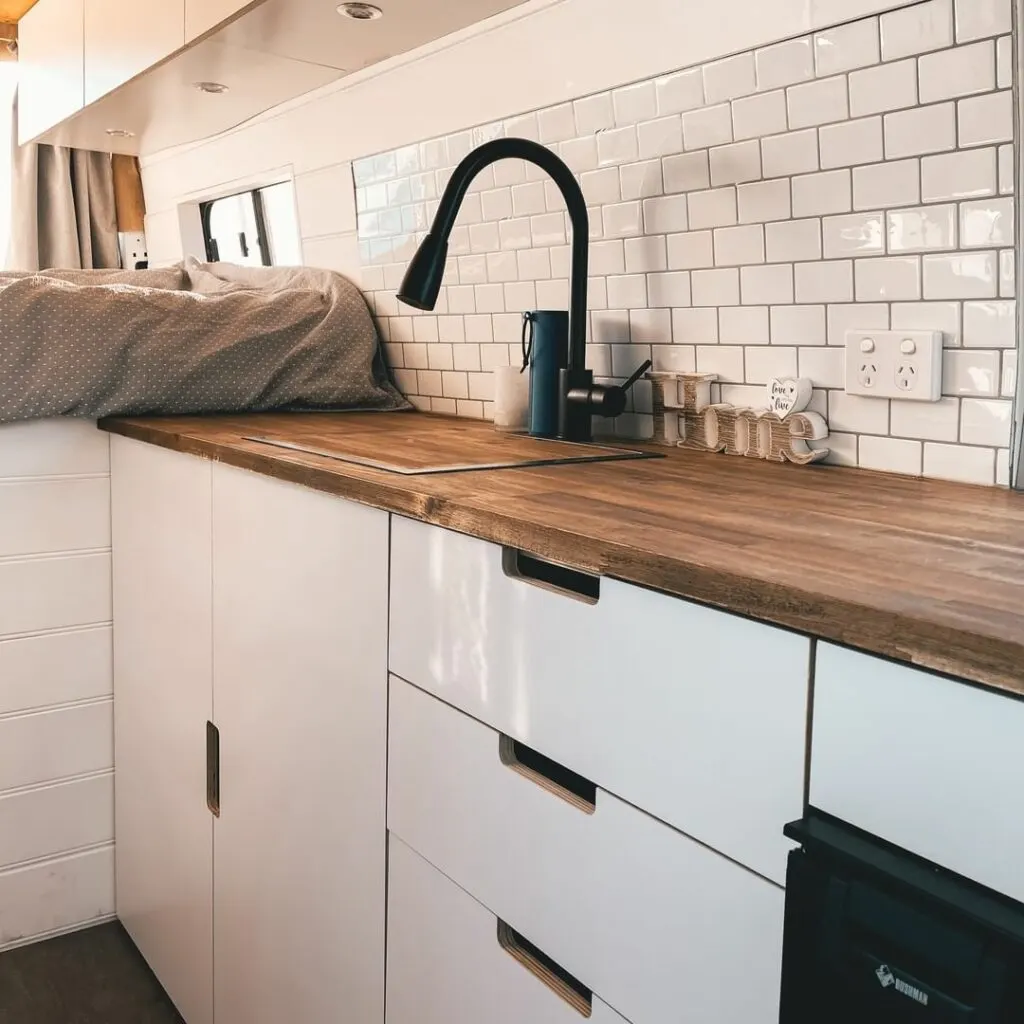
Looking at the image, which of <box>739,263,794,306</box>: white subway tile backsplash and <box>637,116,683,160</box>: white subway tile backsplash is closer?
<box>739,263,794,306</box>: white subway tile backsplash

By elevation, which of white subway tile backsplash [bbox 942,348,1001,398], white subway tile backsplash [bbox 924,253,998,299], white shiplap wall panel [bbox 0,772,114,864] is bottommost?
white shiplap wall panel [bbox 0,772,114,864]

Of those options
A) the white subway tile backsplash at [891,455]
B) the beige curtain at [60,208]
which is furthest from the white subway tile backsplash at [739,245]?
the beige curtain at [60,208]

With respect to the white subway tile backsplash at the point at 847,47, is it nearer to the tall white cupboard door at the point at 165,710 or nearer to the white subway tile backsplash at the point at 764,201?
the white subway tile backsplash at the point at 764,201

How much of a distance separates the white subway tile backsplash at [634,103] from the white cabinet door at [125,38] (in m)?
1.05

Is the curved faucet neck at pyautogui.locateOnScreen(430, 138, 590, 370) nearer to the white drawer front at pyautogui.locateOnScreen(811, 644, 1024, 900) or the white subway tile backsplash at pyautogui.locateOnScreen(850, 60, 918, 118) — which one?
the white subway tile backsplash at pyautogui.locateOnScreen(850, 60, 918, 118)

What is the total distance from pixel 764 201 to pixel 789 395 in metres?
0.29

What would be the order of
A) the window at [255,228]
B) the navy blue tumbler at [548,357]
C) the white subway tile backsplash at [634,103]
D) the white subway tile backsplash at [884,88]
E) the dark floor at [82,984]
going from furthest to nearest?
1. the window at [255,228]
2. the dark floor at [82,984]
3. the navy blue tumbler at [548,357]
4. the white subway tile backsplash at [634,103]
5. the white subway tile backsplash at [884,88]

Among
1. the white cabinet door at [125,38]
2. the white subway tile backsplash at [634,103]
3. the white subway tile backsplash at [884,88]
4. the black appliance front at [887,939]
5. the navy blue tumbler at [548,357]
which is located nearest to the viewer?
the black appliance front at [887,939]

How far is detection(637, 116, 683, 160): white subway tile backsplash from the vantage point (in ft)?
5.21

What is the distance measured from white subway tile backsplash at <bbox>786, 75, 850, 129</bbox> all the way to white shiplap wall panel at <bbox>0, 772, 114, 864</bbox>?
178 cm

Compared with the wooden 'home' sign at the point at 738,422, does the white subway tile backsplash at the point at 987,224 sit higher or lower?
higher

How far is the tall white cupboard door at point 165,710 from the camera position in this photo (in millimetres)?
1702

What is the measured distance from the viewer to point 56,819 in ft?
6.71

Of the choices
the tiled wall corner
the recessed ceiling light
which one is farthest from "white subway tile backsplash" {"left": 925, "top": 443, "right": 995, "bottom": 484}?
the recessed ceiling light
